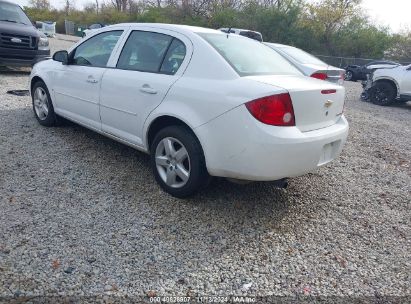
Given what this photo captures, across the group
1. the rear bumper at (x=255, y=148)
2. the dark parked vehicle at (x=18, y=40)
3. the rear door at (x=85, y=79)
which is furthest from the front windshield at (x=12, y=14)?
the rear bumper at (x=255, y=148)

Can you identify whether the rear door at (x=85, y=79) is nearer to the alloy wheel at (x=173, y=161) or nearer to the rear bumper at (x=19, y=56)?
the alloy wheel at (x=173, y=161)

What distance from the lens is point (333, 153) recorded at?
10.9 feet

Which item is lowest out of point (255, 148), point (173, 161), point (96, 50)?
point (173, 161)

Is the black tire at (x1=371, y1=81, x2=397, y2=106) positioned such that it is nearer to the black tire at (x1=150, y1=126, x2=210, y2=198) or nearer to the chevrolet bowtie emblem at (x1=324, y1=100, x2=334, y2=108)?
the chevrolet bowtie emblem at (x1=324, y1=100, x2=334, y2=108)

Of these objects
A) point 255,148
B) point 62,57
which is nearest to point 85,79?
point 62,57

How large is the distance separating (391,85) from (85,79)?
32.5 ft

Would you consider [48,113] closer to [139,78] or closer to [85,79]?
[85,79]

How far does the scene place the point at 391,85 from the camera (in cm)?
1084

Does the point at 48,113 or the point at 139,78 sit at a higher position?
the point at 139,78

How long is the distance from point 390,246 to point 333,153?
36.9 inches

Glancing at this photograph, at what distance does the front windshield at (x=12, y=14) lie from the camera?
31.4 feet

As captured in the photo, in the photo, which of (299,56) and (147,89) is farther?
(299,56)

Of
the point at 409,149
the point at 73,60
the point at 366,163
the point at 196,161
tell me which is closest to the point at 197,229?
the point at 196,161

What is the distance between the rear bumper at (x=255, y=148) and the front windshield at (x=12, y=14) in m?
9.14
